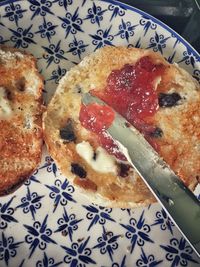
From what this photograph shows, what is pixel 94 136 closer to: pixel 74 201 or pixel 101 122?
pixel 101 122

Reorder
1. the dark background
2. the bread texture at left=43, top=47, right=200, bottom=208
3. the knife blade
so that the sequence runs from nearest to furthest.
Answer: the knife blade → the bread texture at left=43, top=47, right=200, bottom=208 → the dark background

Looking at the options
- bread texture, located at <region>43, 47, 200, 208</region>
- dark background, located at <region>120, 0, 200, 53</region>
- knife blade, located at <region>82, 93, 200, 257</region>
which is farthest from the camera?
dark background, located at <region>120, 0, 200, 53</region>

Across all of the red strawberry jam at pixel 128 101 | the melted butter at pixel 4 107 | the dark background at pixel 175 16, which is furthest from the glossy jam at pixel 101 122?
the dark background at pixel 175 16

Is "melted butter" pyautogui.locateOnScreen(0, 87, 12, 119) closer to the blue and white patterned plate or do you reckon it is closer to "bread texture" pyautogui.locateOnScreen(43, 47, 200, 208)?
"bread texture" pyautogui.locateOnScreen(43, 47, 200, 208)

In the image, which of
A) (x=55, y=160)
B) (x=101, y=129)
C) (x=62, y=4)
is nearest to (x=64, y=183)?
(x=55, y=160)

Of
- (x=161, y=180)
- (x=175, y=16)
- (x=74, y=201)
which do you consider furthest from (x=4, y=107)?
(x=175, y=16)

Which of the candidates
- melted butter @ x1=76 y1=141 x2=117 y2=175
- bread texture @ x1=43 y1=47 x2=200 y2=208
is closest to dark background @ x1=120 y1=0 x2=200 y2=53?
bread texture @ x1=43 y1=47 x2=200 y2=208
